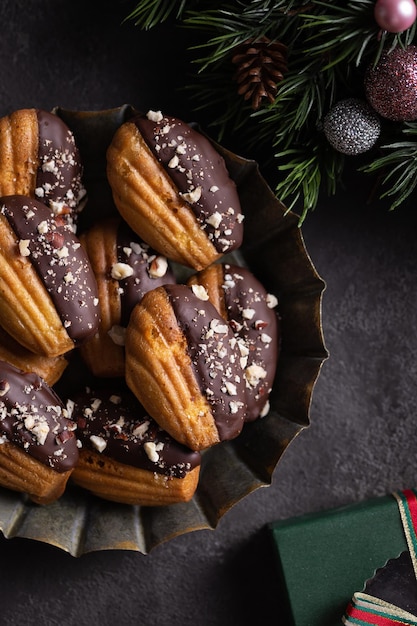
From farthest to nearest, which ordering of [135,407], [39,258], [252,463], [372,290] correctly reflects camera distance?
1. [372,290]
2. [252,463]
3. [135,407]
4. [39,258]

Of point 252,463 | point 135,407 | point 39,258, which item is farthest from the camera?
point 252,463

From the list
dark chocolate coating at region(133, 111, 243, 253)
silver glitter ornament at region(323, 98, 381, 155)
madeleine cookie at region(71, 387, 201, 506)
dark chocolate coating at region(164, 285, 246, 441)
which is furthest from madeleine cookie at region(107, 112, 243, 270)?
madeleine cookie at region(71, 387, 201, 506)

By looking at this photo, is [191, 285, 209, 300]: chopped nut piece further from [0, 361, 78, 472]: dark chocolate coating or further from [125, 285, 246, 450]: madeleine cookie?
[0, 361, 78, 472]: dark chocolate coating

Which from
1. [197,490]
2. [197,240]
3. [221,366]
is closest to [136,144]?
[197,240]

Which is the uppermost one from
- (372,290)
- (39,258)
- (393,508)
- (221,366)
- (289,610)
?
(39,258)

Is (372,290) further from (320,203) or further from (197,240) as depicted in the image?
(197,240)

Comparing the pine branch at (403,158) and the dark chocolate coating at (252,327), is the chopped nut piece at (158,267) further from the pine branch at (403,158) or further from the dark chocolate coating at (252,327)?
the pine branch at (403,158)

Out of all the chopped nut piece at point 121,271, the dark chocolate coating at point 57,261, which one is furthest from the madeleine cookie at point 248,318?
the dark chocolate coating at point 57,261
